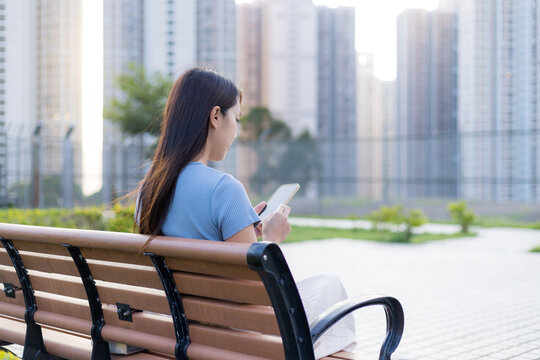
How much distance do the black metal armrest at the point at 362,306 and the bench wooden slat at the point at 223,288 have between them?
0.18m

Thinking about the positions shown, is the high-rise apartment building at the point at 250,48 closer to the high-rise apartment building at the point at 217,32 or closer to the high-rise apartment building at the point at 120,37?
the high-rise apartment building at the point at 217,32

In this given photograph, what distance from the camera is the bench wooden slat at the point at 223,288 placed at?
80.8 inches

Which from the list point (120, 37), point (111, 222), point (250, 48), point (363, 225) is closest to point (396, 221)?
point (363, 225)

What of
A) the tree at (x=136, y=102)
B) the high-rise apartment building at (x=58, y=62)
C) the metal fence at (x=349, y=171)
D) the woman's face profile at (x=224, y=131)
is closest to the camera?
the woman's face profile at (x=224, y=131)

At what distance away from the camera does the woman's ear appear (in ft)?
8.10

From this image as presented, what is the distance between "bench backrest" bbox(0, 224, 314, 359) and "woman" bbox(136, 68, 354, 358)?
15 centimetres

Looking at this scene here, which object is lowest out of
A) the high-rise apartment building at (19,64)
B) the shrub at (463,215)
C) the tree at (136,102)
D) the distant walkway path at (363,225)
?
the distant walkway path at (363,225)

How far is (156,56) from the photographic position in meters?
65.7

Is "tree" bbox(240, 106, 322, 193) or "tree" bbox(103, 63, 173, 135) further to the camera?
"tree" bbox(240, 106, 322, 193)

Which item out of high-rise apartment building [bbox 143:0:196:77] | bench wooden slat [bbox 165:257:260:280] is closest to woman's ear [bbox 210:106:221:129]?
bench wooden slat [bbox 165:257:260:280]

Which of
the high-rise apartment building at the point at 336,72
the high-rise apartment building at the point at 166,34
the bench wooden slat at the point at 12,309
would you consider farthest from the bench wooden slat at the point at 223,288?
the high-rise apartment building at the point at 336,72

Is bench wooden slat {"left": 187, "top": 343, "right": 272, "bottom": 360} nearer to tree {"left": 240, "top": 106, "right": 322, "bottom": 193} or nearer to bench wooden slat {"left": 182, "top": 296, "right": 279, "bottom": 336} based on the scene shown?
bench wooden slat {"left": 182, "top": 296, "right": 279, "bottom": 336}

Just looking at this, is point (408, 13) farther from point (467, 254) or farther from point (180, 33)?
point (467, 254)

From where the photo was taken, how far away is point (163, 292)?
2.46m
